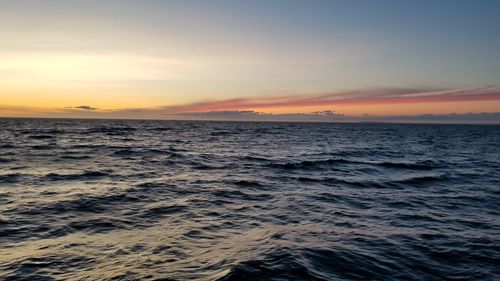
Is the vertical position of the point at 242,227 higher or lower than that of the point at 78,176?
lower

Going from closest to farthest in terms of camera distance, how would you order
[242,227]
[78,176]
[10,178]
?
[242,227], [10,178], [78,176]

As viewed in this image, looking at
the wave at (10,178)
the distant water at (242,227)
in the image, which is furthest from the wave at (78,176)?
the wave at (10,178)

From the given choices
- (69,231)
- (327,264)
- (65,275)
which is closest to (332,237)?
(327,264)

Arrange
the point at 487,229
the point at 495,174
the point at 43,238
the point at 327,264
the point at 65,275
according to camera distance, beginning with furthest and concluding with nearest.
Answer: the point at 495,174, the point at 487,229, the point at 43,238, the point at 327,264, the point at 65,275

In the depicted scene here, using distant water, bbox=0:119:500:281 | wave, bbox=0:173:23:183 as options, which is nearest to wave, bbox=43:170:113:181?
distant water, bbox=0:119:500:281

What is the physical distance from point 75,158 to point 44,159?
2.35m

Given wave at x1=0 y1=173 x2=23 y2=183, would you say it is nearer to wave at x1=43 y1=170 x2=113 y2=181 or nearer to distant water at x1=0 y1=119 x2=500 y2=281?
distant water at x1=0 y1=119 x2=500 y2=281

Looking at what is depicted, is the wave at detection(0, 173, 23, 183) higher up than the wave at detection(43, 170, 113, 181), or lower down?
higher up

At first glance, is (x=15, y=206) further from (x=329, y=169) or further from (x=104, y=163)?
(x=329, y=169)

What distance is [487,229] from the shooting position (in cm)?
1276

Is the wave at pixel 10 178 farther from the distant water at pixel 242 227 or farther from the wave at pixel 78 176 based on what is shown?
the wave at pixel 78 176

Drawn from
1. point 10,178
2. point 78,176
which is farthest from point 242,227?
point 10,178

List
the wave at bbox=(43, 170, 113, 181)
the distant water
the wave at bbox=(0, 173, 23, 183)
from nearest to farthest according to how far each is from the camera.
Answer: the distant water → the wave at bbox=(0, 173, 23, 183) → the wave at bbox=(43, 170, 113, 181)

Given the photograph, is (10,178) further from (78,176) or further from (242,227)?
(242,227)
